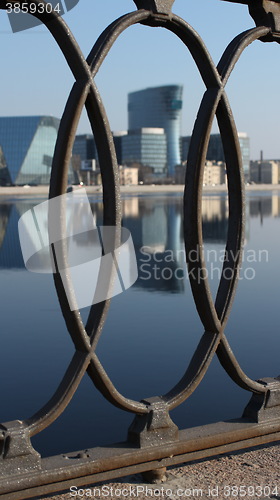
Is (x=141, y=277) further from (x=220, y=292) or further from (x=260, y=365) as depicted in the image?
(x=220, y=292)

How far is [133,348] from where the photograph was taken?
866 cm

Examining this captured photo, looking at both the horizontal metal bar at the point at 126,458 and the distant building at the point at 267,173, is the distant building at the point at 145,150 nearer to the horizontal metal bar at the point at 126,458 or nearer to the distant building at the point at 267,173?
the distant building at the point at 267,173

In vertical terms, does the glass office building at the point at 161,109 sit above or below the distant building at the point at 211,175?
above

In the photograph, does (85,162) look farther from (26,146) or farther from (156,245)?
(156,245)

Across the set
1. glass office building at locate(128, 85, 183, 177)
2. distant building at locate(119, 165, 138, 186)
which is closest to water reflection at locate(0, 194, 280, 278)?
distant building at locate(119, 165, 138, 186)

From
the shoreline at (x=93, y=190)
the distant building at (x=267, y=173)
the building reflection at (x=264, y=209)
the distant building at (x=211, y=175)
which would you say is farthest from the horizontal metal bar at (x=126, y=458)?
the distant building at (x=267, y=173)

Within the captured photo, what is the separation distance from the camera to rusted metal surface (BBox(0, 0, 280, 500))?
232 centimetres

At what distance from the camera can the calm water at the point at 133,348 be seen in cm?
599

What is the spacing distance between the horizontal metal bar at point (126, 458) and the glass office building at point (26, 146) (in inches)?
4402

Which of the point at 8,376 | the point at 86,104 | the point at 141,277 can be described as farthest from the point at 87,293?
the point at 86,104

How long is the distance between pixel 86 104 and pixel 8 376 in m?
5.46

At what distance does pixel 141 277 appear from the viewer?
17188mm

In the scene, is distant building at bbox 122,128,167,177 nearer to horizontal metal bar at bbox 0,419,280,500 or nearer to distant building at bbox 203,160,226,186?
distant building at bbox 203,160,226,186

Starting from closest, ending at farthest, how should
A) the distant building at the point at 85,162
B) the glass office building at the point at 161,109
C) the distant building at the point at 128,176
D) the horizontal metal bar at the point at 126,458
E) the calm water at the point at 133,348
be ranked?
1. the horizontal metal bar at the point at 126,458
2. the calm water at the point at 133,348
3. the distant building at the point at 85,162
4. the distant building at the point at 128,176
5. the glass office building at the point at 161,109
